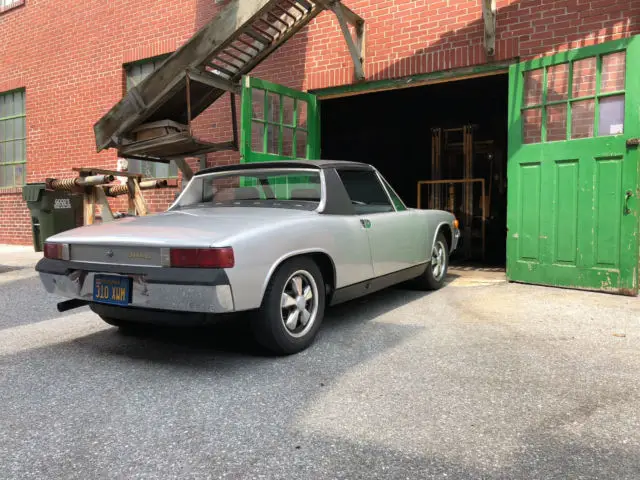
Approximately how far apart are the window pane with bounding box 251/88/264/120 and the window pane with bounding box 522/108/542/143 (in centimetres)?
339

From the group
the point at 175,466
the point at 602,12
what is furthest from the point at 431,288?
the point at 175,466

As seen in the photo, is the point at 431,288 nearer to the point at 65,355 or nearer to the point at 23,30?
the point at 65,355

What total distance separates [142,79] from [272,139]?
3.91 m

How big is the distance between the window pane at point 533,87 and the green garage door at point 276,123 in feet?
10.2

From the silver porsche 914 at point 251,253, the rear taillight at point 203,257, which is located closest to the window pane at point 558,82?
the silver porsche 914 at point 251,253

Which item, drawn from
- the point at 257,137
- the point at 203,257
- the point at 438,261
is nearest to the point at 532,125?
the point at 438,261

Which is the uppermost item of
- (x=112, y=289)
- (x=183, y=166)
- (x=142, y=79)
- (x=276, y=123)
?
(x=142, y=79)

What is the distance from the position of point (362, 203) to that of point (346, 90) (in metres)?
3.86

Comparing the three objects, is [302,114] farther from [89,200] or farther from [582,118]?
[582,118]

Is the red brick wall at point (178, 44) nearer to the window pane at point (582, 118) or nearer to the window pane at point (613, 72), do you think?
the window pane at point (613, 72)

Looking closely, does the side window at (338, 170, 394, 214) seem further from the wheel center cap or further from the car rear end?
the car rear end

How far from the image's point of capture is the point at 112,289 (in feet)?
10.3

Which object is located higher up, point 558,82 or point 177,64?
point 177,64

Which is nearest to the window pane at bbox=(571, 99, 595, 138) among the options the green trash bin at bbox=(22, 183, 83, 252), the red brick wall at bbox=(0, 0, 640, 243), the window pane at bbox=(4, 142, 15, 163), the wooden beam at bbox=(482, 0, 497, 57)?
the red brick wall at bbox=(0, 0, 640, 243)
